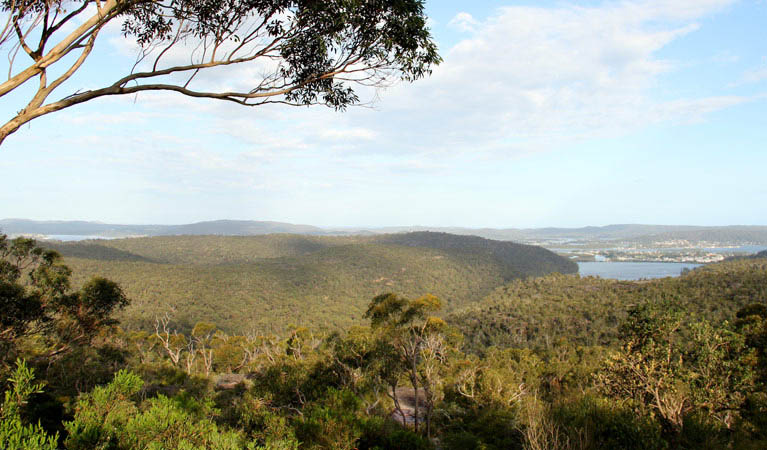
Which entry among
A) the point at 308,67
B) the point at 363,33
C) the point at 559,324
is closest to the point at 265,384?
the point at 308,67

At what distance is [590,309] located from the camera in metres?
51.4

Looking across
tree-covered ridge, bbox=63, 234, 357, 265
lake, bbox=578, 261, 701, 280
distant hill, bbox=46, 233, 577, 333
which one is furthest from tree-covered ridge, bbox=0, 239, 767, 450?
lake, bbox=578, 261, 701, 280

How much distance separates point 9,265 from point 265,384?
8.29 m

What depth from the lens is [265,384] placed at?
1108 cm

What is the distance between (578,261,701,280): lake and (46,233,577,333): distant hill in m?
13.8

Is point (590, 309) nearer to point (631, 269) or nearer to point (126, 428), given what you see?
point (126, 428)

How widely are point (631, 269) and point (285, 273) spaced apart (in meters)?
130

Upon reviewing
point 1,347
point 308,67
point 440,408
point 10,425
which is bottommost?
point 440,408

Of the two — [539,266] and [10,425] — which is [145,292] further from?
[539,266]

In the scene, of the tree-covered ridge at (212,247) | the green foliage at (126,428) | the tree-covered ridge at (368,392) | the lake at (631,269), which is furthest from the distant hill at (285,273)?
the green foliage at (126,428)

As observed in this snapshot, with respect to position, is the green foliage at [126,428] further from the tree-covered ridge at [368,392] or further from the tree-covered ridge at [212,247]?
the tree-covered ridge at [212,247]

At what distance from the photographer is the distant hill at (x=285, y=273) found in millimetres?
57812

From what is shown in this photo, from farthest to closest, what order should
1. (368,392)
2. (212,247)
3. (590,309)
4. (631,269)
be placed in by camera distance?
(631,269)
(212,247)
(590,309)
(368,392)

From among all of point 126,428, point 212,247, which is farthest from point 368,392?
point 212,247
